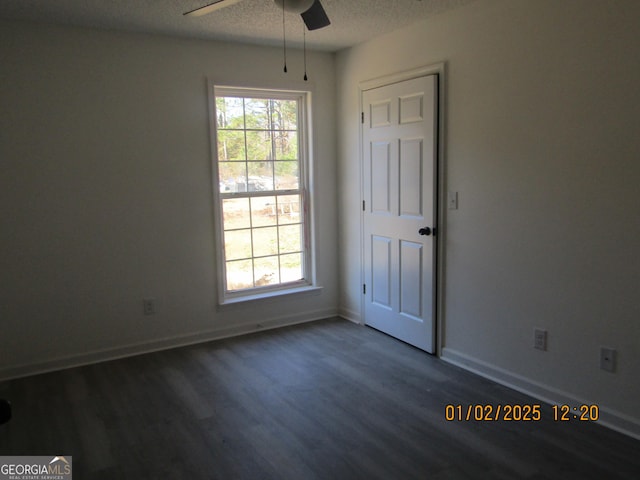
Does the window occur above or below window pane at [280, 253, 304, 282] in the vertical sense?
above

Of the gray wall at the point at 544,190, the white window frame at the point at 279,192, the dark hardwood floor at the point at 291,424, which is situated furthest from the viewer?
the white window frame at the point at 279,192

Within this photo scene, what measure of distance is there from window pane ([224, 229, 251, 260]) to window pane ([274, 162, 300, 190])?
1.63 feet

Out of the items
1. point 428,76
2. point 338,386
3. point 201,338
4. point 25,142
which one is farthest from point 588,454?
point 25,142

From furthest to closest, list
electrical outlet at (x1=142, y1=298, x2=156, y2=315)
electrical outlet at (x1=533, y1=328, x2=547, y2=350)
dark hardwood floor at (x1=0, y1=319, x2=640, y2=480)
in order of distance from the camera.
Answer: electrical outlet at (x1=142, y1=298, x2=156, y2=315) → electrical outlet at (x1=533, y1=328, x2=547, y2=350) → dark hardwood floor at (x1=0, y1=319, x2=640, y2=480)

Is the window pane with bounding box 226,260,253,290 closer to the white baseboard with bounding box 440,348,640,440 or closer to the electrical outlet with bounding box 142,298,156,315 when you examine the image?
the electrical outlet with bounding box 142,298,156,315

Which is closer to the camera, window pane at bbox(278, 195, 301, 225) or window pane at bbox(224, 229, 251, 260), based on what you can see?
window pane at bbox(224, 229, 251, 260)

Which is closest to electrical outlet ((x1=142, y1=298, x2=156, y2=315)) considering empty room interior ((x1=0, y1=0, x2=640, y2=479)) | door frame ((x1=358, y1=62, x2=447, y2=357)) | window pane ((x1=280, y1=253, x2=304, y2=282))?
empty room interior ((x1=0, y1=0, x2=640, y2=479))

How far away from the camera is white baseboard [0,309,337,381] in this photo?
11.5 feet

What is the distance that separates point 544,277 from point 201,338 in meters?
2.58

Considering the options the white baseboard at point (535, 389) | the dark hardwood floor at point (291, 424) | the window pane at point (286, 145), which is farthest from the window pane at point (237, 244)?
the white baseboard at point (535, 389)

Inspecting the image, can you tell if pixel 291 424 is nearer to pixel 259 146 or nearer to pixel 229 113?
pixel 259 146

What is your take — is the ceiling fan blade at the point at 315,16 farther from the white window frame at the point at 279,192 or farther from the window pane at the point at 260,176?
the window pane at the point at 260,176

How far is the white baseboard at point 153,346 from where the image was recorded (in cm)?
349

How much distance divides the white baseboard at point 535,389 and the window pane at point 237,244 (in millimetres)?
1774
